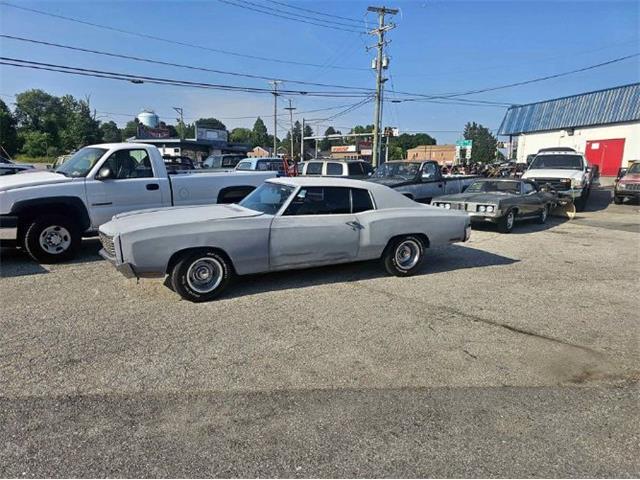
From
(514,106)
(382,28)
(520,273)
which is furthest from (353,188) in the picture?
(514,106)

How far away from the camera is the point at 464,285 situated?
238 inches

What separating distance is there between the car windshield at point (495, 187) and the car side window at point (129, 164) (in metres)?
8.33

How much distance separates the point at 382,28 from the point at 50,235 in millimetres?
26863

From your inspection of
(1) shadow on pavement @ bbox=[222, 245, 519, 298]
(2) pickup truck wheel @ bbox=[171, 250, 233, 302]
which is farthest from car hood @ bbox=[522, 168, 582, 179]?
(2) pickup truck wheel @ bbox=[171, 250, 233, 302]

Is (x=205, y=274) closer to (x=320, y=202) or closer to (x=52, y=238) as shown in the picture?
(x=320, y=202)

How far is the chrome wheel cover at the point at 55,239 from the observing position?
22.0 ft

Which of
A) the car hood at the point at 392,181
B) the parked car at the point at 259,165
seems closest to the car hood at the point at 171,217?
the car hood at the point at 392,181

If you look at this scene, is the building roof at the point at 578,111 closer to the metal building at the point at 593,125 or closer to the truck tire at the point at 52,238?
the metal building at the point at 593,125

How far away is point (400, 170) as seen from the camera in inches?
514

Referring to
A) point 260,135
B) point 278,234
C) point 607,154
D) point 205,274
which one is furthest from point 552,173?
point 260,135

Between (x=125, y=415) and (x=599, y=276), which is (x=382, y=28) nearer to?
(x=599, y=276)

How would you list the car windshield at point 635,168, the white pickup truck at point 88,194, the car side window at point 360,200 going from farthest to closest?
the car windshield at point 635,168 < the white pickup truck at point 88,194 < the car side window at point 360,200

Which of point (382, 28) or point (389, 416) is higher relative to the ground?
point (382, 28)

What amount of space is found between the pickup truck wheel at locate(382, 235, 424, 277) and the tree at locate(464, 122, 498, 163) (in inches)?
3596
